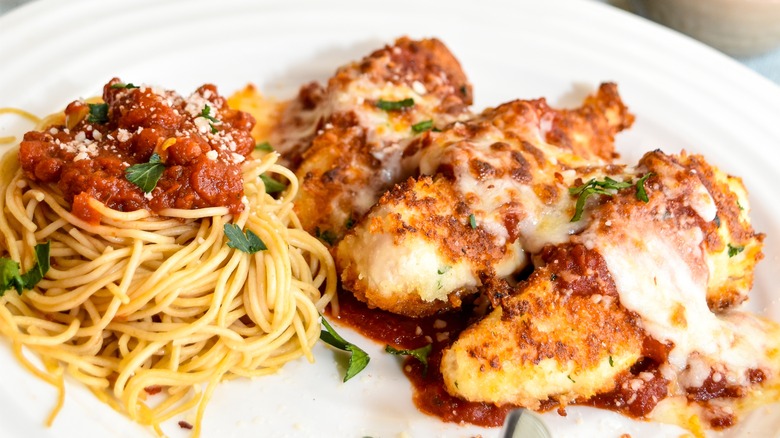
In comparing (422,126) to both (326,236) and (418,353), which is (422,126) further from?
(418,353)

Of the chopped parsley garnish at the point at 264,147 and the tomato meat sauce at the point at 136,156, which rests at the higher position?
the tomato meat sauce at the point at 136,156

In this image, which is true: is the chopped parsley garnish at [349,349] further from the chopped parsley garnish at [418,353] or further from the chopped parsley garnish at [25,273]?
the chopped parsley garnish at [25,273]

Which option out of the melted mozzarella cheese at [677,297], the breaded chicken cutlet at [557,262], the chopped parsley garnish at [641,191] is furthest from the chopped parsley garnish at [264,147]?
the chopped parsley garnish at [641,191]

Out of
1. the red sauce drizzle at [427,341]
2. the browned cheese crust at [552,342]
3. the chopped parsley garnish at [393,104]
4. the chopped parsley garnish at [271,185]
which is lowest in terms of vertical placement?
the red sauce drizzle at [427,341]

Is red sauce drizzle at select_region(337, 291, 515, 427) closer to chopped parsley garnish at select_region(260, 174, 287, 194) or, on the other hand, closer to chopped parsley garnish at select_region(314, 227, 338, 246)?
chopped parsley garnish at select_region(314, 227, 338, 246)

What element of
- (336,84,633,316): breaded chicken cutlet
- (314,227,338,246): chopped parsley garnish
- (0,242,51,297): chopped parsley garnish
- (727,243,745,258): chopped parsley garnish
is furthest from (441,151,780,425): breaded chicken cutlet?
(0,242,51,297): chopped parsley garnish

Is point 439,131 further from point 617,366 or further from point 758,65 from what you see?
point 758,65

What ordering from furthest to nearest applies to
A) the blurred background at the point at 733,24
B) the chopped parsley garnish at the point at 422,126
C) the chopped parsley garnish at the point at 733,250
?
1. the blurred background at the point at 733,24
2. the chopped parsley garnish at the point at 422,126
3. the chopped parsley garnish at the point at 733,250
